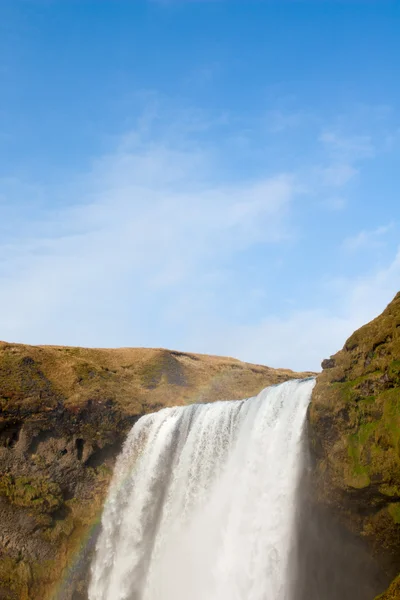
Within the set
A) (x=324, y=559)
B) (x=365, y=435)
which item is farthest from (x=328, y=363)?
(x=324, y=559)

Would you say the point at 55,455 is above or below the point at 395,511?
below

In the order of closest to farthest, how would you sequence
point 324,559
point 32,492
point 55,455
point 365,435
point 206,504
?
point 365,435 → point 324,559 → point 206,504 → point 32,492 → point 55,455

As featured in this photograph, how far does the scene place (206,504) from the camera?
28703 mm

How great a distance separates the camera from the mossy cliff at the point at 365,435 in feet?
63.0

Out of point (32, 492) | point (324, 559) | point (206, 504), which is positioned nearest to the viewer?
point (324, 559)

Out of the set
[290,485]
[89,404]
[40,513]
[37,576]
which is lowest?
[37,576]

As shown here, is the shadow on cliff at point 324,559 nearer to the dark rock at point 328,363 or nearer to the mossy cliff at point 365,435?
the mossy cliff at point 365,435

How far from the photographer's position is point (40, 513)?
115ft

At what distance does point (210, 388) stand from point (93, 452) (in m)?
17.7

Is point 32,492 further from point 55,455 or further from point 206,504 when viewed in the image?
point 206,504

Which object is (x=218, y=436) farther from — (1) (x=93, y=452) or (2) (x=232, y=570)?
(1) (x=93, y=452)

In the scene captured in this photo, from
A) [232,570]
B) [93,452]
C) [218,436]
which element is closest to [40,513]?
[93,452]

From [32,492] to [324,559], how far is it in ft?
71.7

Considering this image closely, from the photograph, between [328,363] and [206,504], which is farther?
[206,504]
